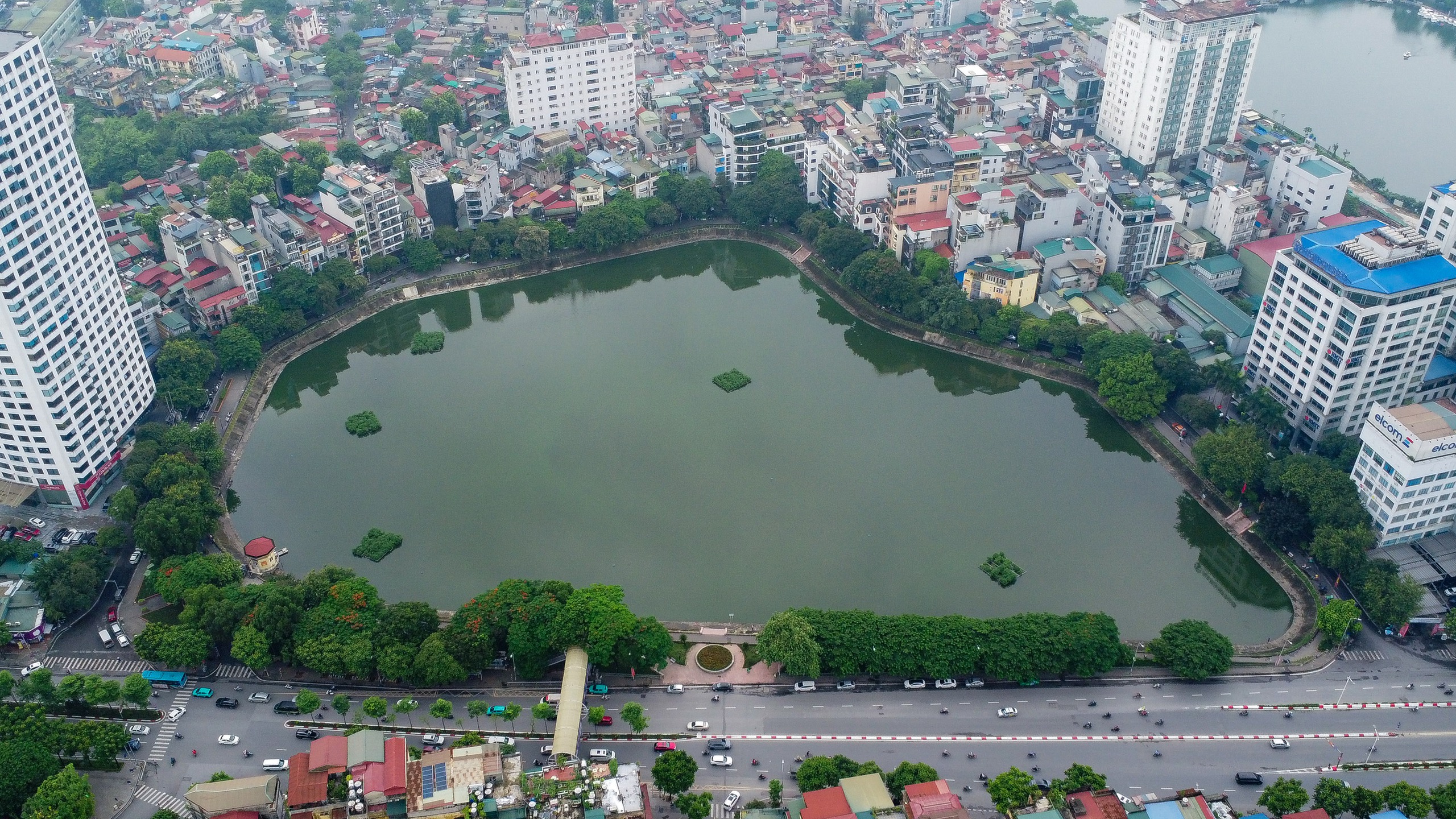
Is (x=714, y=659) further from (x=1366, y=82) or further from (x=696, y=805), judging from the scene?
(x=1366, y=82)

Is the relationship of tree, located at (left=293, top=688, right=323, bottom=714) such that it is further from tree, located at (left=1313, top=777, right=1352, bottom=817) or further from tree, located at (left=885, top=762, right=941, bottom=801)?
tree, located at (left=1313, top=777, right=1352, bottom=817)

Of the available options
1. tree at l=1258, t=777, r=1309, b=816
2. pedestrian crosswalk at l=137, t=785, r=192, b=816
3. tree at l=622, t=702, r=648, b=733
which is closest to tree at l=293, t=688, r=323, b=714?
pedestrian crosswalk at l=137, t=785, r=192, b=816

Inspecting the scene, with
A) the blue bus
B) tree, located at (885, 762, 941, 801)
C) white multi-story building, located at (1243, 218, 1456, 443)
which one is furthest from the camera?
white multi-story building, located at (1243, 218, 1456, 443)

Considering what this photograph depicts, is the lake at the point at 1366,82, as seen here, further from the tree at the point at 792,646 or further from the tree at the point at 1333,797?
the tree at the point at 792,646

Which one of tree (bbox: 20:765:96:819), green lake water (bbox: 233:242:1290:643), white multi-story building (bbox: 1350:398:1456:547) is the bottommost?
green lake water (bbox: 233:242:1290:643)

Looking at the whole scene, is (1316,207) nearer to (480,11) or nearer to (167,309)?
(167,309)

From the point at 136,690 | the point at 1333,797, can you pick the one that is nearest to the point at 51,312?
the point at 136,690
